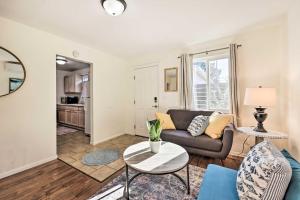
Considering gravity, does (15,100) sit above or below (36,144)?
above

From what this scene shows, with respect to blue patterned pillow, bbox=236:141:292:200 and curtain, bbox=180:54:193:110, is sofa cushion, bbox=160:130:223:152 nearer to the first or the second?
curtain, bbox=180:54:193:110

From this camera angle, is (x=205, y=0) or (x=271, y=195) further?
(x=205, y=0)

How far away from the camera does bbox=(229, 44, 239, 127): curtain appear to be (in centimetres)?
265

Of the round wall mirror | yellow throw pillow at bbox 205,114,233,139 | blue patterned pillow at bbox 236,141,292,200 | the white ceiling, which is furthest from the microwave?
blue patterned pillow at bbox 236,141,292,200

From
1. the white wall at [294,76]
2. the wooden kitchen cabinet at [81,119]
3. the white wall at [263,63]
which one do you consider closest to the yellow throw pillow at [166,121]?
the white wall at [263,63]

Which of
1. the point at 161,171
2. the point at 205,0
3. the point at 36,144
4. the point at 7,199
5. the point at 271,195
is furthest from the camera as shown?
the point at 36,144

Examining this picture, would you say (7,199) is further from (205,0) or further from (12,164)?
(205,0)

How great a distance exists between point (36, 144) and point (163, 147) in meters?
2.22

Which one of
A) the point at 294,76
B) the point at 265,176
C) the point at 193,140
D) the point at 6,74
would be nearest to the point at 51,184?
the point at 6,74

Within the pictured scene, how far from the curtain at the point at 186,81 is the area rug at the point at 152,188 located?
1.59 metres

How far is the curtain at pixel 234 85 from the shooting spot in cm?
265

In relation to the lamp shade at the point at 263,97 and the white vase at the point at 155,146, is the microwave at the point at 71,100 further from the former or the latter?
the lamp shade at the point at 263,97

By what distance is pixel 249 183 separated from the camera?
92cm

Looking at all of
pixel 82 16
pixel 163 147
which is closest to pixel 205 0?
pixel 82 16
